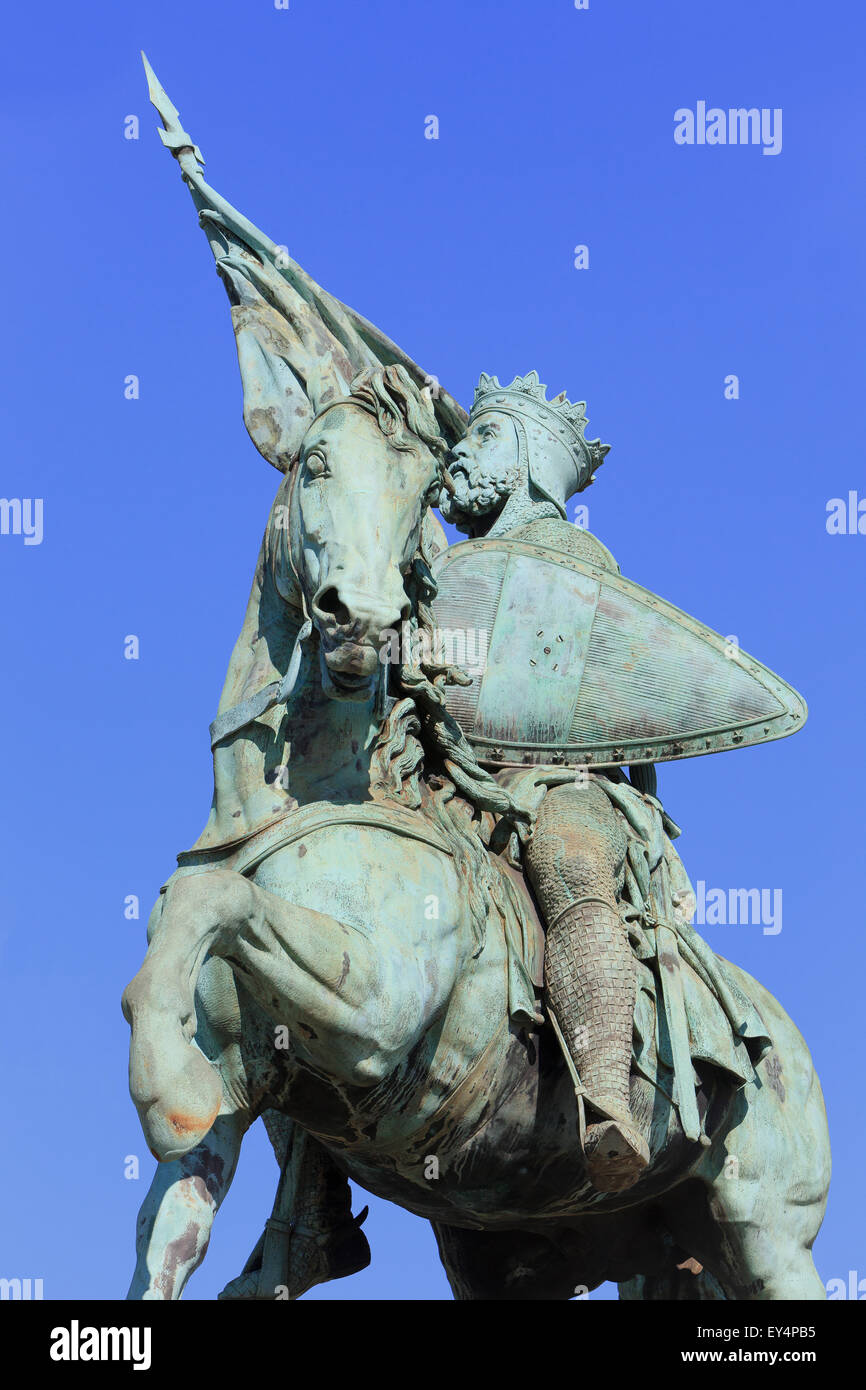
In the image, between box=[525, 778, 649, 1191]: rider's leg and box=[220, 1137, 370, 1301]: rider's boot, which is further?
box=[220, 1137, 370, 1301]: rider's boot

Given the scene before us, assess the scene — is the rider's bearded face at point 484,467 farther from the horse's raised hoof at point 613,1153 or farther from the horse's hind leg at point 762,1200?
the horse's raised hoof at point 613,1153

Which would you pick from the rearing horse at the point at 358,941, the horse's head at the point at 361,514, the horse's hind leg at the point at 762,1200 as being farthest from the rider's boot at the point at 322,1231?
the horse's head at the point at 361,514

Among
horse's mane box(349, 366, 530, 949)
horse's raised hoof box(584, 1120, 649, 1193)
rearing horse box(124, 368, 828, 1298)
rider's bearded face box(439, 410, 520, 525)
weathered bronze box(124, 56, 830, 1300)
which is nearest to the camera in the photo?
rearing horse box(124, 368, 828, 1298)

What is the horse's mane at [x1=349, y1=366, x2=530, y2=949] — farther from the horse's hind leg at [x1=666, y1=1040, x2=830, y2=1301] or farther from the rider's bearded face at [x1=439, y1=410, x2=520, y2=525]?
the horse's hind leg at [x1=666, y1=1040, x2=830, y2=1301]

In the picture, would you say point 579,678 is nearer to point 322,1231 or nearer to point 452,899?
point 452,899

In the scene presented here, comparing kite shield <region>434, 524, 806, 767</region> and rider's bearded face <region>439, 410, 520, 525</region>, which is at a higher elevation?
rider's bearded face <region>439, 410, 520, 525</region>

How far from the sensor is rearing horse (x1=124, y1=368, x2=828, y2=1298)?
8.45 metres

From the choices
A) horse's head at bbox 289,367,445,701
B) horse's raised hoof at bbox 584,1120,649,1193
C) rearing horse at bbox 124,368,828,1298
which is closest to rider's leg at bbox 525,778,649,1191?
horse's raised hoof at bbox 584,1120,649,1193

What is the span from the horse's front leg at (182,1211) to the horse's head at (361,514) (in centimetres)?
166

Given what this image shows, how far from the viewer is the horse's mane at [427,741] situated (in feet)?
30.1

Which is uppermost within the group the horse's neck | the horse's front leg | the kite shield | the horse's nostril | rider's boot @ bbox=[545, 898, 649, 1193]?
the kite shield

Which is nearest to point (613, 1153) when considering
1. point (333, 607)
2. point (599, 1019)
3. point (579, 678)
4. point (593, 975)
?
point (599, 1019)

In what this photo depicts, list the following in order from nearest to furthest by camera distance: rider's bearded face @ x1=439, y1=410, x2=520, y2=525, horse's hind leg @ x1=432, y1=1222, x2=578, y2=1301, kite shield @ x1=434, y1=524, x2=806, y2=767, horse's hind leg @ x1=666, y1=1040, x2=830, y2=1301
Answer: kite shield @ x1=434, y1=524, x2=806, y2=767 → horse's hind leg @ x1=666, y1=1040, x2=830, y2=1301 → horse's hind leg @ x1=432, y1=1222, x2=578, y2=1301 → rider's bearded face @ x1=439, y1=410, x2=520, y2=525

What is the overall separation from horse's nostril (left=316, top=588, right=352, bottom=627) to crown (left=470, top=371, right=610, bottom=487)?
3039mm
